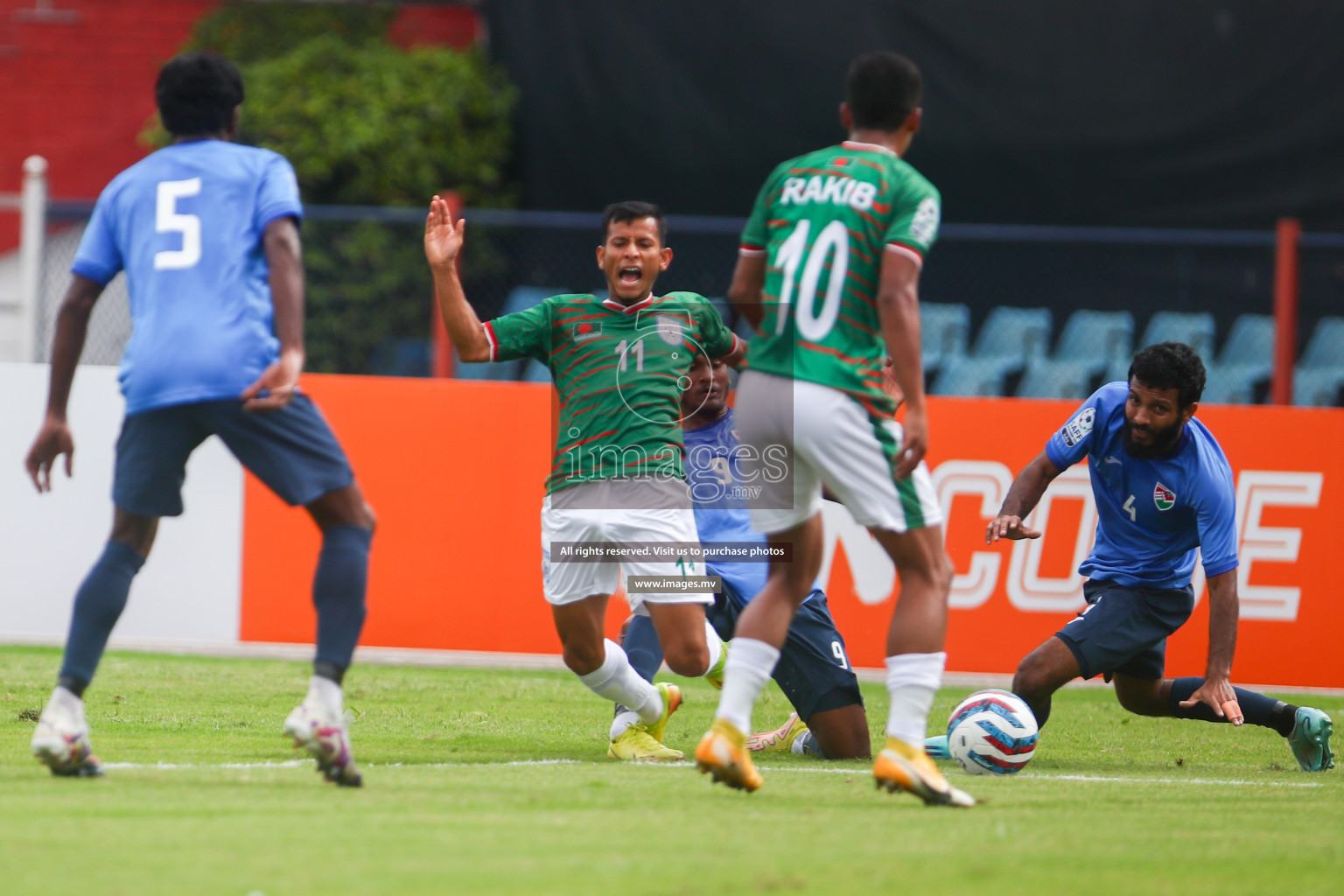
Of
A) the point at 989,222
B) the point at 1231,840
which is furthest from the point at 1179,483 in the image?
the point at 989,222

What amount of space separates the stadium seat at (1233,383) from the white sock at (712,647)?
701 centimetres

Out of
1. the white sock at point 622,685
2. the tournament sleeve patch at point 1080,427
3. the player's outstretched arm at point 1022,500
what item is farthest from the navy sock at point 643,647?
the tournament sleeve patch at point 1080,427

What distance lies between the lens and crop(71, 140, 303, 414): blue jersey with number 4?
4.30m

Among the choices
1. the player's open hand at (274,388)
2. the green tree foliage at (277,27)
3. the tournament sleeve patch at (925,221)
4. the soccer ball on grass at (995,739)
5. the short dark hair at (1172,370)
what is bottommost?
the soccer ball on grass at (995,739)

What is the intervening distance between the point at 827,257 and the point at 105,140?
13939 mm

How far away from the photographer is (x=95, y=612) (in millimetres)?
4426

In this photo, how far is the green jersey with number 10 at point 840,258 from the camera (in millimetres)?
4359

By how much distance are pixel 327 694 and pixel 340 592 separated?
312 mm

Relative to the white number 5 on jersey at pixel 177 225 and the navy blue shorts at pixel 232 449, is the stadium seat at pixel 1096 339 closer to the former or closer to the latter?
the navy blue shorts at pixel 232 449

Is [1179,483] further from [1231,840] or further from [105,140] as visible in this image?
[105,140]

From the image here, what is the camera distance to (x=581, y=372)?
18.0ft

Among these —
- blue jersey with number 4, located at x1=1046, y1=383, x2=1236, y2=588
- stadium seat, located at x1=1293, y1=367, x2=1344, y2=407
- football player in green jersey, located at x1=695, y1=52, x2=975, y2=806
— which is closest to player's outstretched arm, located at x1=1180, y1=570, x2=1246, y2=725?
blue jersey with number 4, located at x1=1046, y1=383, x2=1236, y2=588

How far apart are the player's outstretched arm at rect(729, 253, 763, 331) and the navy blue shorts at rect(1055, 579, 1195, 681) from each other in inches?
84.2

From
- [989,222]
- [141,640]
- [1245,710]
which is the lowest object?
[141,640]
